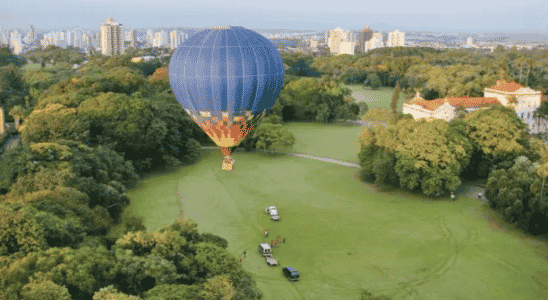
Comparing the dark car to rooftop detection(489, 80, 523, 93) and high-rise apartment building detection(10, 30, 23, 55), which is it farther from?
high-rise apartment building detection(10, 30, 23, 55)

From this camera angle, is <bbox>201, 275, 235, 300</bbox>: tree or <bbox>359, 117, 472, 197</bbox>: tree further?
<bbox>359, 117, 472, 197</bbox>: tree

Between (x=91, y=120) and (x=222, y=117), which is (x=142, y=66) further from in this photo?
(x=222, y=117)

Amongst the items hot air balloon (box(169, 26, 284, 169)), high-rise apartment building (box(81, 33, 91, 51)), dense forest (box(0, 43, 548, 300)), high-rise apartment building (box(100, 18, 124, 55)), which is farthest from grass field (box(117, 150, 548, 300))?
high-rise apartment building (box(81, 33, 91, 51))

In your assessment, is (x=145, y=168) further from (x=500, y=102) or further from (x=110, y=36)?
(x=110, y=36)

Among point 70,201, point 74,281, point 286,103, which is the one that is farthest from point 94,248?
point 286,103

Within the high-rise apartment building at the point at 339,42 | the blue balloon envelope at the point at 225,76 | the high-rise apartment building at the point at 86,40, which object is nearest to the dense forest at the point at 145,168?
the blue balloon envelope at the point at 225,76

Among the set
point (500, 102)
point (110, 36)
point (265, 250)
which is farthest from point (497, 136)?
point (110, 36)

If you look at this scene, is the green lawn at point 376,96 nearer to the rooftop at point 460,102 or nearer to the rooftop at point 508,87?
the rooftop at point 508,87
